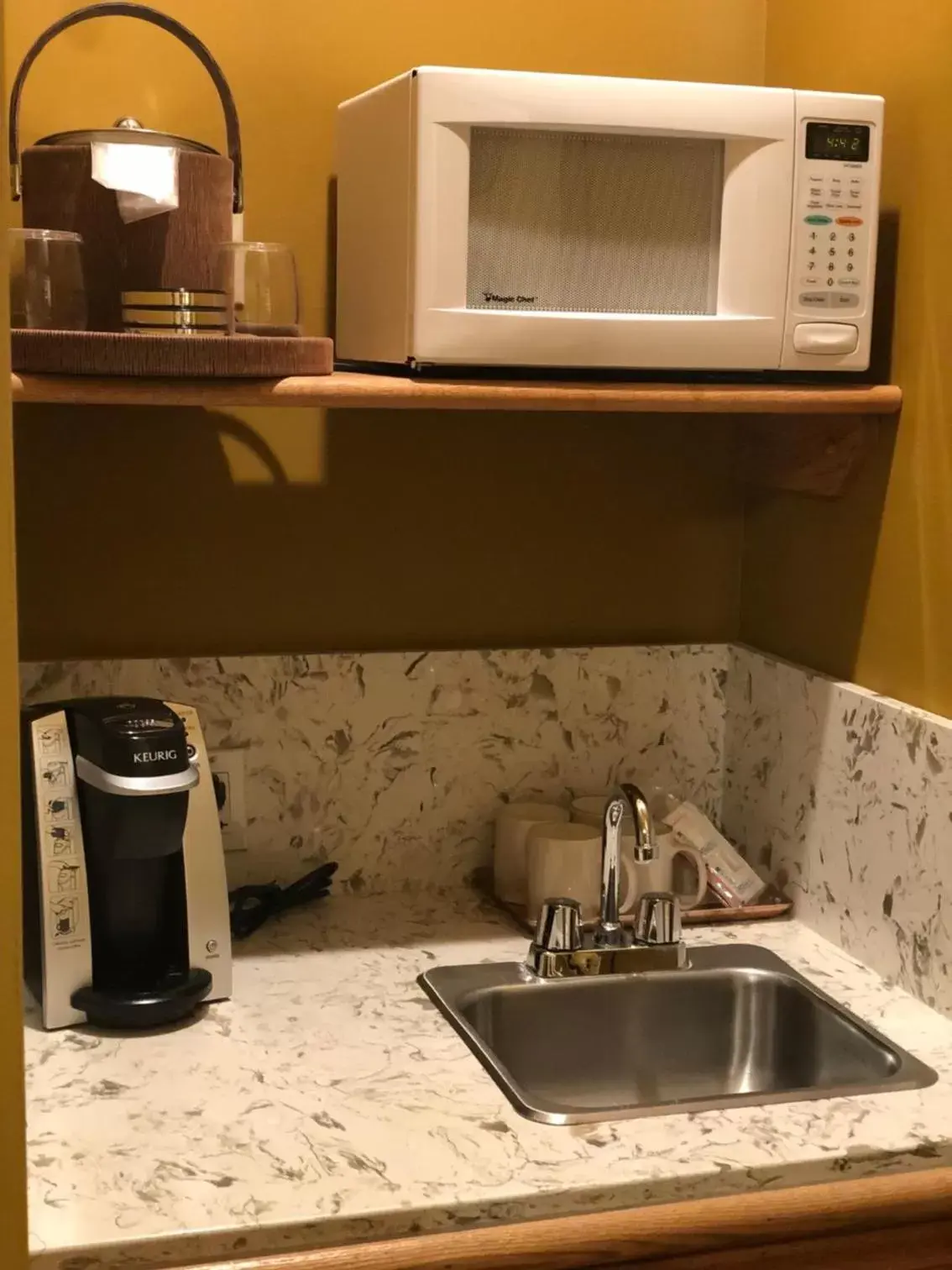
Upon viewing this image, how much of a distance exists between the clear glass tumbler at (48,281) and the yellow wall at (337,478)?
0.30 meters

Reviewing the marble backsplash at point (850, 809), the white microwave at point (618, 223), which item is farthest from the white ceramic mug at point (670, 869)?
the white microwave at point (618, 223)

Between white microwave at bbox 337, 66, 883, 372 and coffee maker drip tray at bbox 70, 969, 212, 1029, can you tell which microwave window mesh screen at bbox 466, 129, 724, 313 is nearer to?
white microwave at bbox 337, 66, 883, 372

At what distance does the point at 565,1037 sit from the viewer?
1.57 metres

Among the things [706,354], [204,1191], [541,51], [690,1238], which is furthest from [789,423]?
[204,1191]

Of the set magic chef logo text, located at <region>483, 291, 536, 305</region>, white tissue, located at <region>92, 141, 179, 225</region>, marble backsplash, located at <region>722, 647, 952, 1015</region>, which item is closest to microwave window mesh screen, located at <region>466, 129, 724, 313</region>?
magic chef logo text, located at <region>483, 291, 536, 305</region>

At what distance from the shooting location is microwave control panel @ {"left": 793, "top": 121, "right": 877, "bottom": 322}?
1461mm

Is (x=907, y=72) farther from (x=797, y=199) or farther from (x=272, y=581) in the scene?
(x=272, y=581)

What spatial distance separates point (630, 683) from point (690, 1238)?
0.81 metres

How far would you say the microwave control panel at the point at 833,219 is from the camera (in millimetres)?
1461

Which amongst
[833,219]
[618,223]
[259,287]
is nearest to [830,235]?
[833,219]

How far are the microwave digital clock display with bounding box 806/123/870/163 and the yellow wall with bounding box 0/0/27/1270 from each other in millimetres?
837

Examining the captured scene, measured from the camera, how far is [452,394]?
4.58 ft

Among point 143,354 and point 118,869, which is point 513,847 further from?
point 143,354

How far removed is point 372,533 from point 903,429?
0.61m
